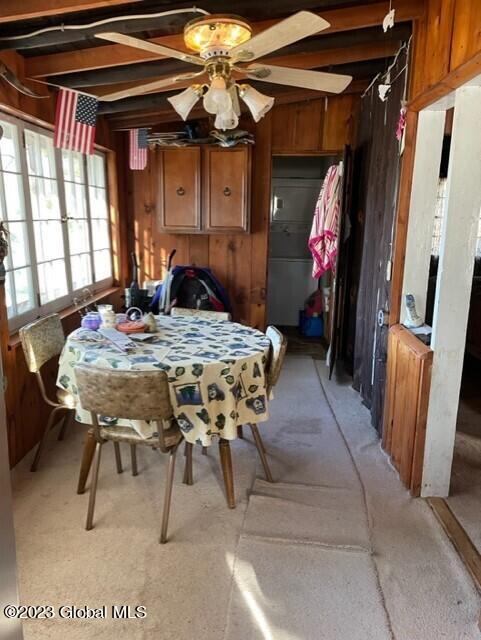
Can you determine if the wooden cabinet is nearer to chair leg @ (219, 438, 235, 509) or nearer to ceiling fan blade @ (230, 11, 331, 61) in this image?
ceiling fan blade @ (230, 11, 331, 61)

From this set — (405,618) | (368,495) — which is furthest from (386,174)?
(405,618)

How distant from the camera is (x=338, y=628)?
5.50ft

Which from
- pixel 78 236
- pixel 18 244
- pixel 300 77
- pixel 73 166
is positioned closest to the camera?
pixel 300 77

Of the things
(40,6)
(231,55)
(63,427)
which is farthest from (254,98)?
(63,427)

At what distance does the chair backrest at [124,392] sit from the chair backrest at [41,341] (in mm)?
679

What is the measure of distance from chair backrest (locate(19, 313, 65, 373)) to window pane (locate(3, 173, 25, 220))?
0.68 meters

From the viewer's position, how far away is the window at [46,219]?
2803 mm

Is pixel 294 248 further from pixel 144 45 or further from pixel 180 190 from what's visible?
pixel 144 45

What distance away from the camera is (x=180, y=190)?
4.22m

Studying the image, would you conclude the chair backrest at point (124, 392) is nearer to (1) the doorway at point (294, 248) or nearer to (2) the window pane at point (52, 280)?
(2) the window pane at point (52, 280)

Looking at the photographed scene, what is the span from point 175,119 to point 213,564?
12.4 ft

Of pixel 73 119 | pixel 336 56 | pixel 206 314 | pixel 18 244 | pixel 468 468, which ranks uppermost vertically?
pixel 336 56

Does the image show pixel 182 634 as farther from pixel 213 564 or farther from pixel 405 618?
pixel 405 618

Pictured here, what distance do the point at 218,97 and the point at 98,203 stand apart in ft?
8.43
